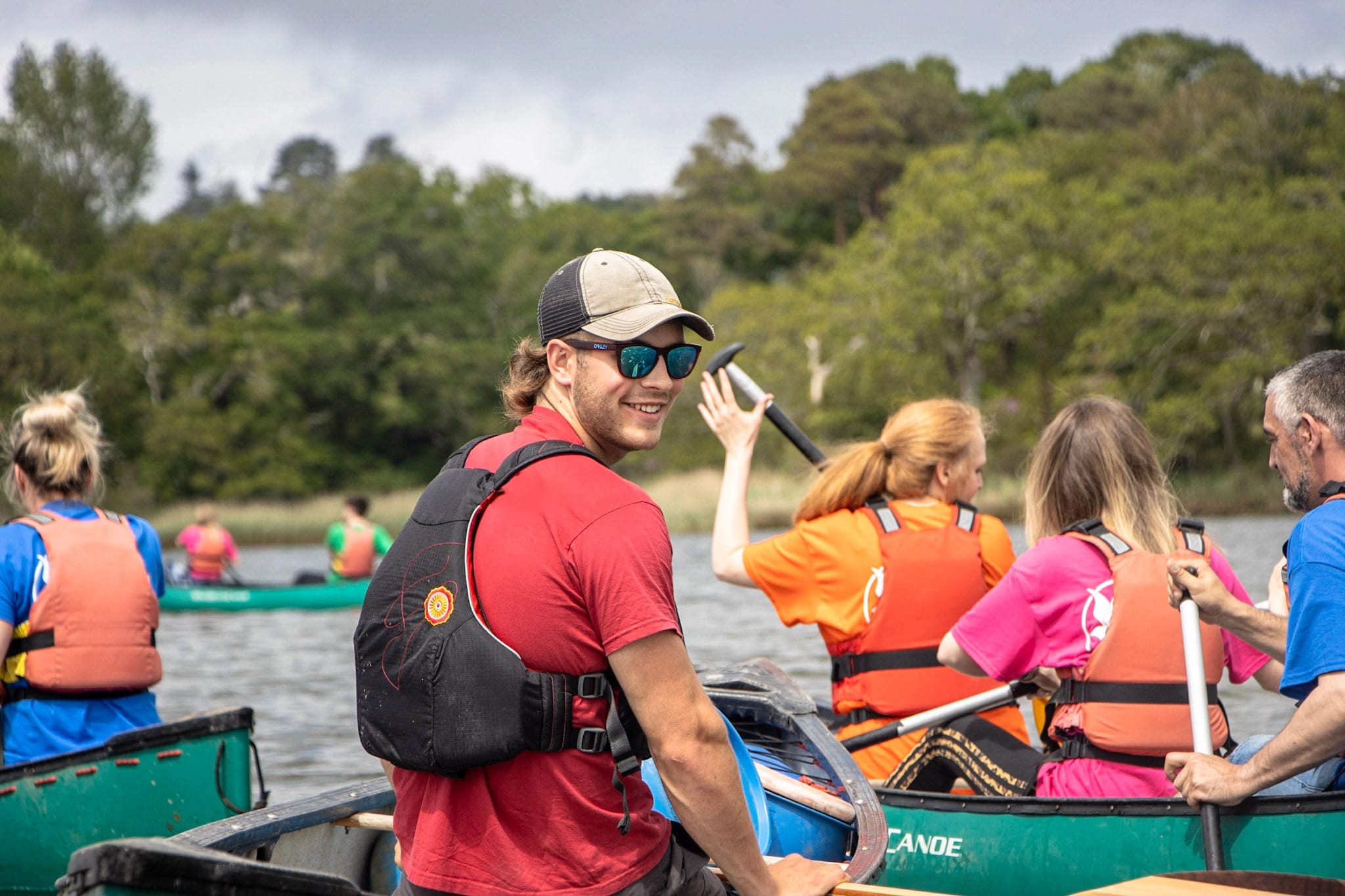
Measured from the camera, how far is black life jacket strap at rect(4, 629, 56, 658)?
4.09 meters

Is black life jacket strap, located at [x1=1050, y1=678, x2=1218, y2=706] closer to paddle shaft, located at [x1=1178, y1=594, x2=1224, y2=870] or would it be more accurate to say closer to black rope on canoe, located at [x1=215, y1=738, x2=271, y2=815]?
paddle shaft, located at [x1=1178, y1=594, x2=1224, y2=870]

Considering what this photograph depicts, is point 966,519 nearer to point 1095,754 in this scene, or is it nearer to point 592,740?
point 1095,754

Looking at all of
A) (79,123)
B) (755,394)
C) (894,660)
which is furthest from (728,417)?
(79,123)

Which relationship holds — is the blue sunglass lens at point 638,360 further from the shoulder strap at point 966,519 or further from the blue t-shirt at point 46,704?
the blue t-shirt at point 46,704

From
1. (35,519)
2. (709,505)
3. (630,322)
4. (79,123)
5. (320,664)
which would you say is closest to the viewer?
(630,322)

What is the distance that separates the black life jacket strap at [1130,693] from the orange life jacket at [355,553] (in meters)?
13.3

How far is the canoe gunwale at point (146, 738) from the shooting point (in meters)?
4.09

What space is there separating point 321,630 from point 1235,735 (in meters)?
10.4

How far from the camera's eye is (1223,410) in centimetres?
3291

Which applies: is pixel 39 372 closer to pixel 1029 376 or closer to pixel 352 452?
pixel 352 452

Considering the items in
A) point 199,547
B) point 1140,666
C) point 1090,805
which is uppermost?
point 1140,666

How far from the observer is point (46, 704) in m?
4.25

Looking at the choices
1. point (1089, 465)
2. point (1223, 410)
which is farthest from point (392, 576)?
point (1223, 410)

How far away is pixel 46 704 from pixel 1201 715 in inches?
132
